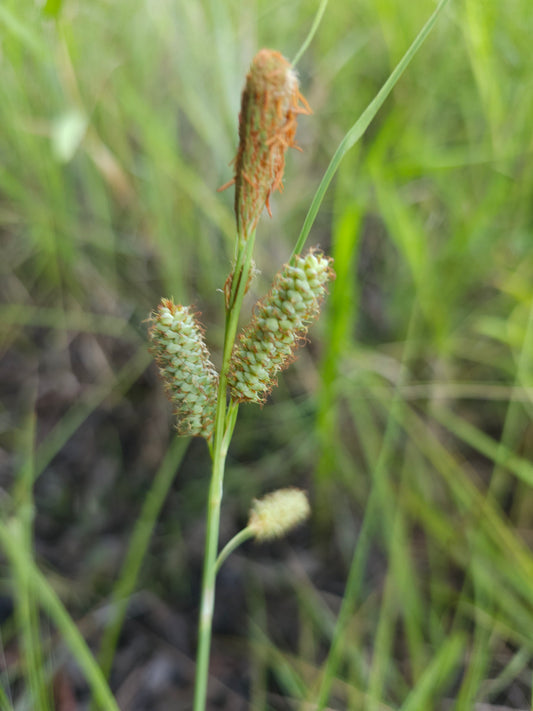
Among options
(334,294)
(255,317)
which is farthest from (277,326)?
(334,294)

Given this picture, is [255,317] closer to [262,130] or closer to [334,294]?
[262,130]

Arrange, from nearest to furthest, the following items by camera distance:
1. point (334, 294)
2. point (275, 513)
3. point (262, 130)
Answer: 1. point (262, 130)
2. point (275, 513)
3. point (334, 294)

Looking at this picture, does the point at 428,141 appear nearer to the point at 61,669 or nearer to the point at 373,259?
the point at 373,259

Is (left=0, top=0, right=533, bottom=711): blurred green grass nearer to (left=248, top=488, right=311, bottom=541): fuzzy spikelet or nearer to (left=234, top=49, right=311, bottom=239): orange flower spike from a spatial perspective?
(left=248, top=488, right=311, bottom=541): fuzzy spikelet

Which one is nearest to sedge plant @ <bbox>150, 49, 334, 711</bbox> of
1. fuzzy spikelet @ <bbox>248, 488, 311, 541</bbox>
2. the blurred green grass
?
fuzzy spikelet @ <bbox>248, 488, 311, 541</bbox>

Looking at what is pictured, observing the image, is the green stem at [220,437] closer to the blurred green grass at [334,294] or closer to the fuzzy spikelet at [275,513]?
the fuzzy spikelet at [275,513]

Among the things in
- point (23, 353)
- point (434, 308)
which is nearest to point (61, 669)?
point (23, 353)
